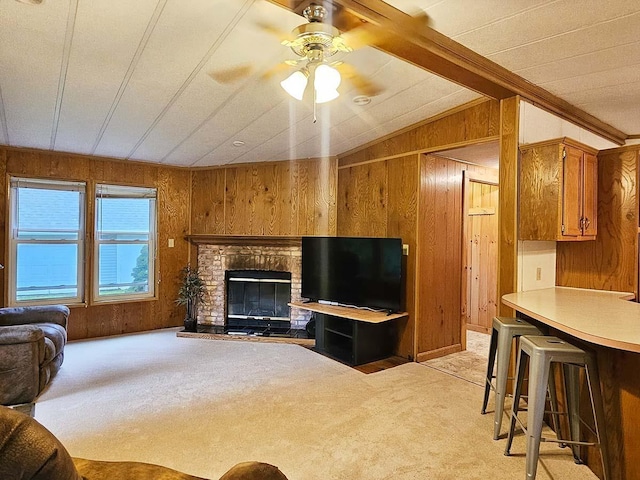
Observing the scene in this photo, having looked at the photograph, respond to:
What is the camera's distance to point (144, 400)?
3.11 meters

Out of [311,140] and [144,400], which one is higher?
[311,140]

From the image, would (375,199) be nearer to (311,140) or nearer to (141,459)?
(311,140)

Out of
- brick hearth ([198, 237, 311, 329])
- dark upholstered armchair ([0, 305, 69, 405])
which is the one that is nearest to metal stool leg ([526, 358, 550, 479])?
dark upholstered armchair ([0, 305, 69, 405])

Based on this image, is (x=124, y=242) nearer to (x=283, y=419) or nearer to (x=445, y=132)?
(x=283, y=419)

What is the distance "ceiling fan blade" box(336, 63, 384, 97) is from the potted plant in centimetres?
373

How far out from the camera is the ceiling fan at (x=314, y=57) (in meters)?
1.94

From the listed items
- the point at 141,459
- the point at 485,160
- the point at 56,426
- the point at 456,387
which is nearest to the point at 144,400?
the point at 56,426

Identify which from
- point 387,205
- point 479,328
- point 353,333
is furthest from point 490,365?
point 479,328

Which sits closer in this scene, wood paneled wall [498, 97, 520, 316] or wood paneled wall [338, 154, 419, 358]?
wood paneled wall [498, 97, 520, 316]

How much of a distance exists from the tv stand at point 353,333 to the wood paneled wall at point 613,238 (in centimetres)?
171

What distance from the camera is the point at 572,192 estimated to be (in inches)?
121

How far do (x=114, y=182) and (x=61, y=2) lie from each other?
378cm

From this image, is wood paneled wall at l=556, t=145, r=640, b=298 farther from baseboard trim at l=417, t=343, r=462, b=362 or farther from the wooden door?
the wooden door

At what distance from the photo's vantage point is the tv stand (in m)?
4.10
